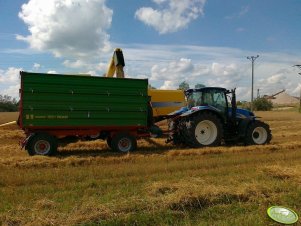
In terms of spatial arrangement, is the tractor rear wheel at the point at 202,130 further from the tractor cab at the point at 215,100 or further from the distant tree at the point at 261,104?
the distant tree at the point at 261,104

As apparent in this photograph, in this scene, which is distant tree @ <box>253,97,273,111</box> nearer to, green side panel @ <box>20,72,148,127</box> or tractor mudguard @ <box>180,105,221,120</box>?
tractor mudguard @ <box>180,105,221,120</box>

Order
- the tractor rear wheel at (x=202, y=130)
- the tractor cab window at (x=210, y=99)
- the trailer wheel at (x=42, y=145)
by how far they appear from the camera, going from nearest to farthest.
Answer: the trailer wheel at (x=42, y=145) < the tractor rear wheel at (x=202, y=130) < the tractor cab window at (x=210, y=99)

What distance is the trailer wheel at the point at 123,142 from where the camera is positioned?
1244cm

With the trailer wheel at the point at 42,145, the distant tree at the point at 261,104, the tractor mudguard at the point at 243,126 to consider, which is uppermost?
the distant tree at the point at 261,104

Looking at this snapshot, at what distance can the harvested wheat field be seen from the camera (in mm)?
5305

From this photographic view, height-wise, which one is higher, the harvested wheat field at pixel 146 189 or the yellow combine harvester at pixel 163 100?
the yellow combine harvester at pixel 163 100

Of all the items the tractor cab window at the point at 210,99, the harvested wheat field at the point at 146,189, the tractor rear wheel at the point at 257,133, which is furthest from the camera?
the tractor rear wheel at the point at 257,133

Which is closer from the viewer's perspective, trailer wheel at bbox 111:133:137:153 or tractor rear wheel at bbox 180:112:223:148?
trailer wheel at bbox 111:133:137:153

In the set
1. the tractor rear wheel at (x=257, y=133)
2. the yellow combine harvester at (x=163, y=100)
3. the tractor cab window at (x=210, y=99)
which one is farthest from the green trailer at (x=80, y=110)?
the tractor rear wheel at (x=257, y=133)

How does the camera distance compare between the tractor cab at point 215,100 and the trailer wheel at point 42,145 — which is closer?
the trailer wheel at point 42,145

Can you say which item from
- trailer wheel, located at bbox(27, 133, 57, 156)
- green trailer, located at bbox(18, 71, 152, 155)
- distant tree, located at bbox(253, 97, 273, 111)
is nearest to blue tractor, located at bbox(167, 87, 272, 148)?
green trailer, located at bbox(18, 71, 152, 155)

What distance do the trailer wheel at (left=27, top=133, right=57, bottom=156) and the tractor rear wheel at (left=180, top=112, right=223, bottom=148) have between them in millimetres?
4244

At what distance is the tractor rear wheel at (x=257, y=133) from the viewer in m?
13.9

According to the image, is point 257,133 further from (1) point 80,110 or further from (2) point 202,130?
(1) point 80,110
